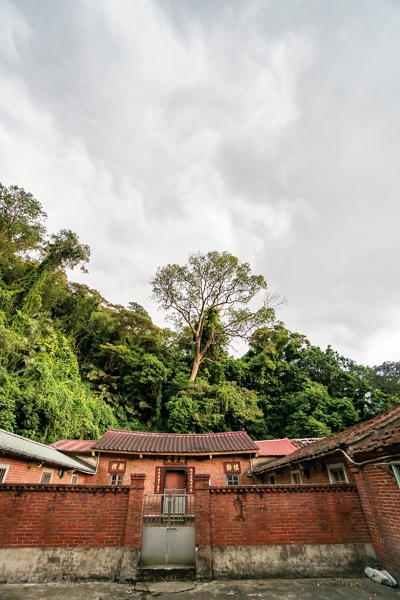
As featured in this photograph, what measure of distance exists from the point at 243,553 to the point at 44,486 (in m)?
4.23

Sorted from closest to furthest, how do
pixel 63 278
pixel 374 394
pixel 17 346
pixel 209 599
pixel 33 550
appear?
pixel 209 599
pixel 33 550
pixel 17 346
pixel 374 394
pixel 63 278

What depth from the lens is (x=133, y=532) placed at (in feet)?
17.6

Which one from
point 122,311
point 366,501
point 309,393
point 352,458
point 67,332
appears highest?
point 122,311

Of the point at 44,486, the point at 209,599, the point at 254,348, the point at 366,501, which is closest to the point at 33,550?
the point at 44,486

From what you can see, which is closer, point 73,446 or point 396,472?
point 396,472

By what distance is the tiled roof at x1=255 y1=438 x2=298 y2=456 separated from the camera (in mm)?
13882

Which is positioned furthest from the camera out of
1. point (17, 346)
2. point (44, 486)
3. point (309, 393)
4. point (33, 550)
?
point (309, 393)

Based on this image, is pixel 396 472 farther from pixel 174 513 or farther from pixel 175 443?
pixel 175 443

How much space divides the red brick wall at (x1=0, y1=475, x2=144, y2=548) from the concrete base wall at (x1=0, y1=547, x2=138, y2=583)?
0.35 ft

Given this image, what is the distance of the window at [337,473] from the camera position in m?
6.85

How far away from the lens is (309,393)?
2028 cm

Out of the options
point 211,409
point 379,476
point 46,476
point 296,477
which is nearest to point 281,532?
point 379,476

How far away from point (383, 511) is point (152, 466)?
996cm

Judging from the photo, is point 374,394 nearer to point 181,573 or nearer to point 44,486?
point 181,573
